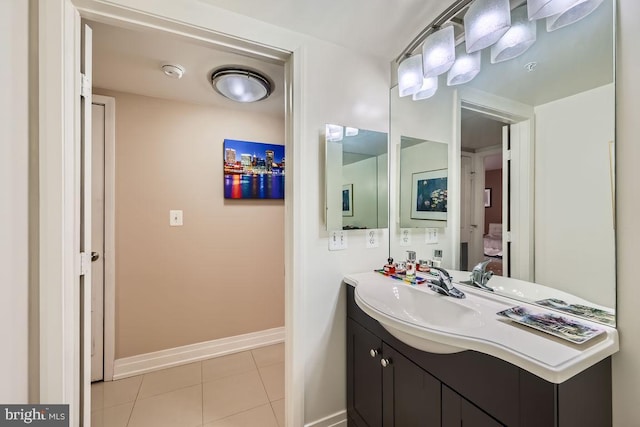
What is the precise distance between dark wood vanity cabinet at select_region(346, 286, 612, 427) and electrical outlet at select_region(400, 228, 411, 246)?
0.56 m

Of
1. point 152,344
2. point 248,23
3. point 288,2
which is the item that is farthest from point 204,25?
point 152,344

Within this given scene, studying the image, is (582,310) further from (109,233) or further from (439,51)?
(109,233)

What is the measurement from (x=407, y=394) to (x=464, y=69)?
1523 millimetres

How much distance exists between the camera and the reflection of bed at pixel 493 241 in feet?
3.76

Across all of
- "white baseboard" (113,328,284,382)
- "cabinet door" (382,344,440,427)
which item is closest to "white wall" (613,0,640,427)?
"cabinet door" (382,344,440,427)

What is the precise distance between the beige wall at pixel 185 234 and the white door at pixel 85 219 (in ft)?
3.03

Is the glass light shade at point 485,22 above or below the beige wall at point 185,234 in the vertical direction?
above

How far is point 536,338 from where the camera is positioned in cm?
75

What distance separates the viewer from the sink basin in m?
0.83

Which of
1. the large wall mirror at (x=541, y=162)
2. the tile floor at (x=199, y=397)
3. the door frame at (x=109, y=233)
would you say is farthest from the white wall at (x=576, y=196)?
the door frame at (x=109, y=233)

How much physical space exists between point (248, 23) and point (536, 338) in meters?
1.70

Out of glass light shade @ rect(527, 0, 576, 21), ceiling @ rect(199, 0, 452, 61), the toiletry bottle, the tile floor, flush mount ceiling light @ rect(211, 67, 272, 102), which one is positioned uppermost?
ceiling @ rect(199, 0, 452, 61)

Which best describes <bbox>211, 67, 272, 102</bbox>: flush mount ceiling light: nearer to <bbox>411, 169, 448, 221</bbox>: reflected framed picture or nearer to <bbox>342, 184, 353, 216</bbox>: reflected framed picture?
<bbox>342, 184, 353, 216</bbox>: reflected framed picture

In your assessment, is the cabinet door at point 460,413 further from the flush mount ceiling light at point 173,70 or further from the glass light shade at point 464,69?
the flush mount ceiling light at point 173,70
